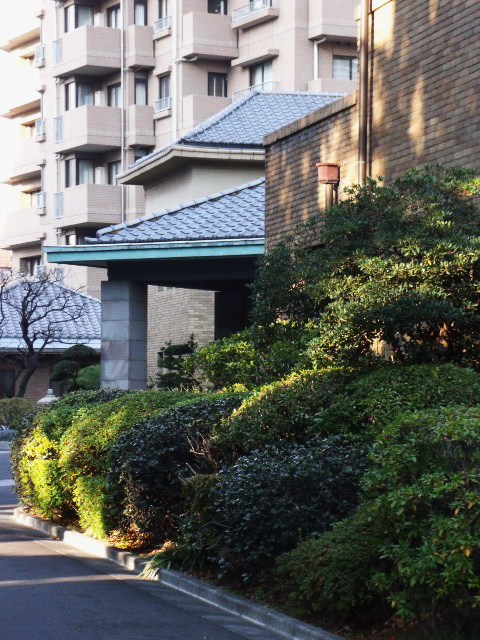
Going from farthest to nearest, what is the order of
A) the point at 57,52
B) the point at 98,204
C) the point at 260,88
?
Result: the point at 57,52, the point at 98,204, the point at 260,88

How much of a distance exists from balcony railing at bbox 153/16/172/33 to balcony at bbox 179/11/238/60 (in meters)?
1.48

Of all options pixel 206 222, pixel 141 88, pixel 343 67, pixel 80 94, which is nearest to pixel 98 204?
pixel 141 88

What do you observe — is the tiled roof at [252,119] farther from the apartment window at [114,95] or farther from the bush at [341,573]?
the bush at [341,573]

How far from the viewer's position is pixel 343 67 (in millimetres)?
50531

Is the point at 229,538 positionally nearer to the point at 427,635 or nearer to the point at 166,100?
the point at 427,635

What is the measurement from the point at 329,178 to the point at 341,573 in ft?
34.5

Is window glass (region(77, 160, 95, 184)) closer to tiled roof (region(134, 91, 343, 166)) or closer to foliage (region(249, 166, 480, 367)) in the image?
tiled roof (region(134, 91, 343, 166))

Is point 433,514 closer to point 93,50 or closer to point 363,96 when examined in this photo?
point 363,96

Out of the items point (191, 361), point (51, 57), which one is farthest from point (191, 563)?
point (51, 57)

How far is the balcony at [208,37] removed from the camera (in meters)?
51.5

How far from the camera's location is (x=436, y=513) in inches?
336

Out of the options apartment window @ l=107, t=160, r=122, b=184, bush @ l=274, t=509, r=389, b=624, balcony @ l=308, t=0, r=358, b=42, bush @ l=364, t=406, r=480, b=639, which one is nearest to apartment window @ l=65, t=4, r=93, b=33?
apartment window @ l=107, t=160, r=122, b=184

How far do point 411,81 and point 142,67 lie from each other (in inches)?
1530

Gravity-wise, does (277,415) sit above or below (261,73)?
below
